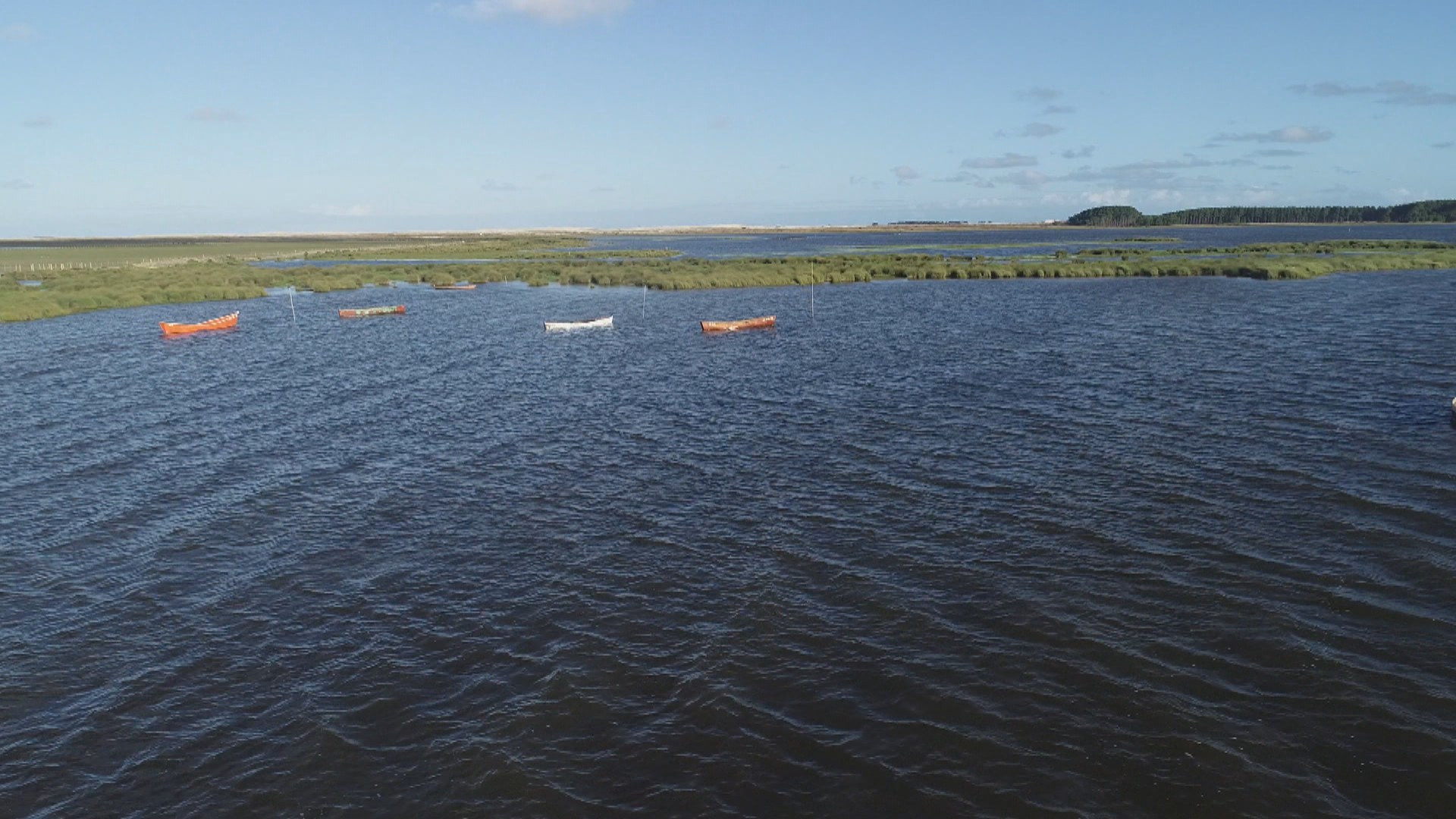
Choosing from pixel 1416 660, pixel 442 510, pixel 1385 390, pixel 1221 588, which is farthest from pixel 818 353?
pixel 1416 660

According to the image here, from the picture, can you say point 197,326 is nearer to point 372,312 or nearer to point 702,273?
point 372,312

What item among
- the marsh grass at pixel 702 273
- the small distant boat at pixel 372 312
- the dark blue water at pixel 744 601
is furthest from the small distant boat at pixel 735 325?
the marsh grass at pixel 702 273

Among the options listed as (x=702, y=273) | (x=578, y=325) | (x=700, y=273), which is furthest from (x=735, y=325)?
(x=700, y=273)

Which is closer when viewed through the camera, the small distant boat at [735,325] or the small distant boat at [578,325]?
the small distant boat at [735,325]

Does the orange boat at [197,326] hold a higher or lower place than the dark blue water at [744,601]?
higher

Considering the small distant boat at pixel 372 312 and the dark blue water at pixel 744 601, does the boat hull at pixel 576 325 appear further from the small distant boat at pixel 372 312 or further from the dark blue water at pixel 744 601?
the dark blue water at pixel 744 601

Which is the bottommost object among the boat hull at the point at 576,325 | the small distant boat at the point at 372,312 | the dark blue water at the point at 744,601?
A: the dark blue water at the point at 744,601
